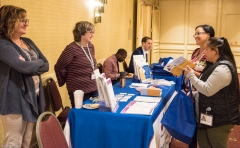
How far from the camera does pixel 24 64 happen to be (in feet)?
6.33

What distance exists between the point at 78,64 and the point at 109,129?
0.92 m

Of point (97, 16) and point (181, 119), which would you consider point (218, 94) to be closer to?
point (181, 119)

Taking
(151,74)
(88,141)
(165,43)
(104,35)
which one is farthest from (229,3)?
(88,141)

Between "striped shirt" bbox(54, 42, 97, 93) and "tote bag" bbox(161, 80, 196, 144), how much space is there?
933 millimetres

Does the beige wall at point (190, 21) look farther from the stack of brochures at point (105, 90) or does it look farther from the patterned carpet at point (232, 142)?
the stack of brochures at point (105, 90)

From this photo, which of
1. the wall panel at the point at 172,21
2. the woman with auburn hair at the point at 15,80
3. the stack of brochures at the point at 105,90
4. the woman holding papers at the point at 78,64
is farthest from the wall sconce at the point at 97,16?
the wall panel at the point at 172,21

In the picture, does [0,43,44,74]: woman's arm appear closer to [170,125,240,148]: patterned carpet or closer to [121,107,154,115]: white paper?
[121,107,154,115]: white paper

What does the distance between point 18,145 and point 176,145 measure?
193cm

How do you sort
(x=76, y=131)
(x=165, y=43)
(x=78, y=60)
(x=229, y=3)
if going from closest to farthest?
(x=76, y=131)
(x=78, y=60)
(x=229, y=3)
(x=165, y=43)

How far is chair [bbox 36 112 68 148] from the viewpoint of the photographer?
50.4 inches

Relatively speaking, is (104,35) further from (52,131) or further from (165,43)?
(165,43)

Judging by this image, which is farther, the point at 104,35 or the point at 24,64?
the point at 104,35

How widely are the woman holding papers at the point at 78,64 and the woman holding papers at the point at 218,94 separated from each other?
3.61ft

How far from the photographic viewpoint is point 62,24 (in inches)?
133
